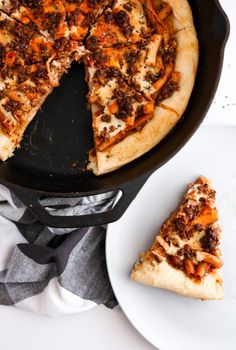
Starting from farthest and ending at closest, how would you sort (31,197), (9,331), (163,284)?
(9,331), (163,284), (31,197)

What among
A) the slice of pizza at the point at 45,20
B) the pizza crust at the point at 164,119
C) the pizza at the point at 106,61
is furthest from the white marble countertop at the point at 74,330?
the slice of pizza at the point at 45,20

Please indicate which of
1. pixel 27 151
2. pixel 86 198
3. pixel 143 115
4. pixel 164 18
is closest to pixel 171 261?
pixel 86 198

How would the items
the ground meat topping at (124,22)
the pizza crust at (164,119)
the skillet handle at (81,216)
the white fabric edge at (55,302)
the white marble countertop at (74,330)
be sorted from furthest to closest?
1. the white marble countertop at (74,330)
2. the white fabric edge at (55,302)
3. the ground meat topping at (124,22)
4. the pizza crust at (164,119)
5. the skillet handle at (81,216)

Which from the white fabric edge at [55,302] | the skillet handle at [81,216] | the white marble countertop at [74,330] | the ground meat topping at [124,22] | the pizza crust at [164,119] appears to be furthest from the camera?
the white marble countertop at [74,330]

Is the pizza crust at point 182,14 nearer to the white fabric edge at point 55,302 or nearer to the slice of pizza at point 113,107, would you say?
the slice of pizza at point 113,107

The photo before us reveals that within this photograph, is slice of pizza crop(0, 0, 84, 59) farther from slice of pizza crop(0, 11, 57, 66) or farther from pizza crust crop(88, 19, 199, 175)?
pizza crust crop(88, 19, 199, 175)

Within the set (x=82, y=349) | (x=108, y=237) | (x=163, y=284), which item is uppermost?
(x=108, y=237)

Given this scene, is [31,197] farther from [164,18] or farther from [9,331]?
[164,18]
